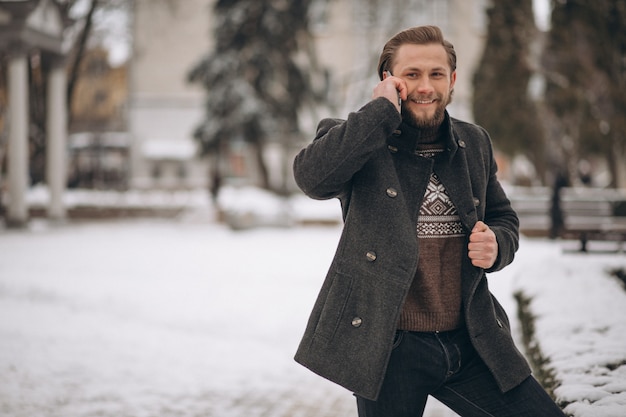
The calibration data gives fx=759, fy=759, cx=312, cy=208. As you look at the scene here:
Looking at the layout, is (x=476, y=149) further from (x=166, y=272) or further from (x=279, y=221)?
(x=279, y=221)

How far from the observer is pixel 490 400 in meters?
2.61

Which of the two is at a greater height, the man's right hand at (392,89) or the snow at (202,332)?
the man's right hand at (392,89)

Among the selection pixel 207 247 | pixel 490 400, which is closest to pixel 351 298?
pixel 490 400

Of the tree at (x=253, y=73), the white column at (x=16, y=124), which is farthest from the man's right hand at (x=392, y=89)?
the tree at (x=253, y=73)

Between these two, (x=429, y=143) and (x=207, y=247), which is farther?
(x=207, y=247)

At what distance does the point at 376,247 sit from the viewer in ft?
8.52

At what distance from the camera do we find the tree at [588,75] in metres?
18.0

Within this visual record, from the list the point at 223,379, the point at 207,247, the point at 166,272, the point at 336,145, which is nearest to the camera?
the point at 336,145

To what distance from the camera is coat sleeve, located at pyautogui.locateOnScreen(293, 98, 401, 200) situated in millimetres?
2510

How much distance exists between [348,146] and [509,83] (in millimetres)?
30690

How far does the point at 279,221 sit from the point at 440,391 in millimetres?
20643

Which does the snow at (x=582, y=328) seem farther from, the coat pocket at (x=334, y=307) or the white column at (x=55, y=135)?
the white column at (x=55, y=135)

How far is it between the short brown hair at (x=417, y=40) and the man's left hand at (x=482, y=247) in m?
0.61

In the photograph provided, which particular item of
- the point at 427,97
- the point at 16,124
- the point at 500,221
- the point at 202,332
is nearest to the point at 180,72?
the point at 16,124
